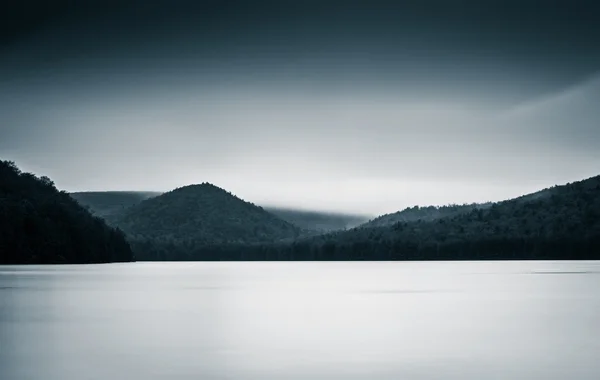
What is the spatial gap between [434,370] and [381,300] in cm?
2843

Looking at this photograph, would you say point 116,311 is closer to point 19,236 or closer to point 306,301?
point 306,301

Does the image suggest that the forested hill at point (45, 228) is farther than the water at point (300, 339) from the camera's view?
Yes

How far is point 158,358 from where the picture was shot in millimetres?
23422

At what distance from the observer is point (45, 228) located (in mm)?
149125

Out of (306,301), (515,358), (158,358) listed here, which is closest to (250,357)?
(158,358)

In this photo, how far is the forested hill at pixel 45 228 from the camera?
479 ft

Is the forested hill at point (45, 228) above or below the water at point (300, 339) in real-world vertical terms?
above

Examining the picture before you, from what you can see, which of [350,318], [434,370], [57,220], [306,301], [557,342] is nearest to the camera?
[434,370]

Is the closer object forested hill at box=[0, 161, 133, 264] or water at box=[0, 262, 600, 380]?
water at box=[0, 262, 600, 380]

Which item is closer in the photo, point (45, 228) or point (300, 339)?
point (300, 339)

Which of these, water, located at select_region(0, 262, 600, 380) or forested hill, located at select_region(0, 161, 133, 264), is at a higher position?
forested hill, located at select_region(0, 161, 133, 264)

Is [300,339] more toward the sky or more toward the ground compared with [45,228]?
more toward the ground

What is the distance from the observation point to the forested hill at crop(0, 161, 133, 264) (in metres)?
146

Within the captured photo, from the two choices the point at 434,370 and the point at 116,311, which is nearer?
the point at 434,370
